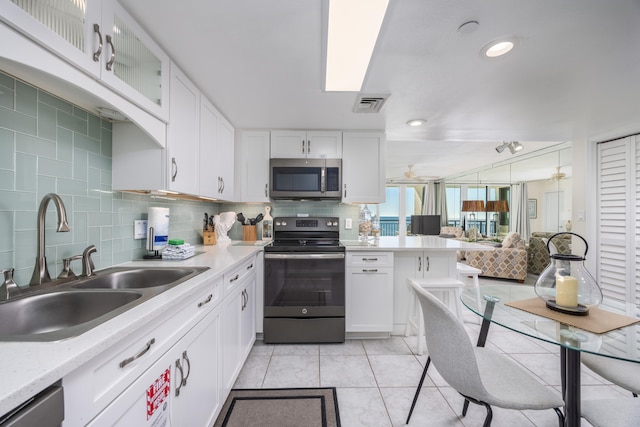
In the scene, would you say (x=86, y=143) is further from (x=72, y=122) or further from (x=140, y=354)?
(x=140, y=354)

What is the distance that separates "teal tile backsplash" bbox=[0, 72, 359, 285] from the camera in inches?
39.6

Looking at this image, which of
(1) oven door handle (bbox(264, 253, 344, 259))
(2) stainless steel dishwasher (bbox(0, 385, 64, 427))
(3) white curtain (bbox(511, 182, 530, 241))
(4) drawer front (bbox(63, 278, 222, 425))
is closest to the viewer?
(2) stainless steel dishwasher (bbox(0, 385, 64, 427))

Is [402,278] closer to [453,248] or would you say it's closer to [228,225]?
[453,248]

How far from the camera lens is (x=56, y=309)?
100cm

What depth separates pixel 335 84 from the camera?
192cm

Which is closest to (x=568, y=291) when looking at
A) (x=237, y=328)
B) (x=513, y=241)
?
(x=237, y=328)

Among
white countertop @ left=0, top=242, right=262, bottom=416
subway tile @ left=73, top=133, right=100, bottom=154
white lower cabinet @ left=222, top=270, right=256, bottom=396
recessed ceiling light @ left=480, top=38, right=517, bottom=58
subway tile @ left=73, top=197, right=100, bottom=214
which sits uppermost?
recessed ceiling light @ left=480, top=38, right=517, bottom=58

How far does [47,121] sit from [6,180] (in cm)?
32

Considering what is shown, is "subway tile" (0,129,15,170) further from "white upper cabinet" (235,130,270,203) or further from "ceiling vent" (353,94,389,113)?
"ceiling vent" (353,94,389,113)

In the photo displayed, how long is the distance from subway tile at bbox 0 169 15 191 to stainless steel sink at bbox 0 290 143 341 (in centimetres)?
44

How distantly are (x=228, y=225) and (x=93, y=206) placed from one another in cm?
135

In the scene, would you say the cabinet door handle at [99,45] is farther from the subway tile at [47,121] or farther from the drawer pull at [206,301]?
the drawer pull at [206,301]

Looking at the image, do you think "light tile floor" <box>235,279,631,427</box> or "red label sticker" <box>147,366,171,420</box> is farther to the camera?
"light tile floor" <box>235,279,631,427</box>

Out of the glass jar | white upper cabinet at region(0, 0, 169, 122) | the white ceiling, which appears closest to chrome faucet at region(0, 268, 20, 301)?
white upper cabinet at region(0, 0, 169, 122)
